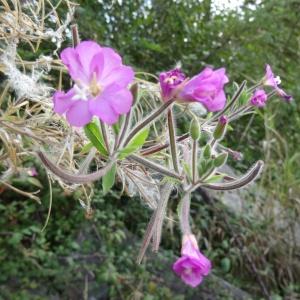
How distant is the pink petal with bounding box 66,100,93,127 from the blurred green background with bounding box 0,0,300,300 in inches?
52.1

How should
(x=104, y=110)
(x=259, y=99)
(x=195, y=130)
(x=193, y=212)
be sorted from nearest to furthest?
(x=104, y=110) → (x=195, y=130) → (x=259, y=99) → (x=193, y=212)

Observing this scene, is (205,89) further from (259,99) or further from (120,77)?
(259,99)

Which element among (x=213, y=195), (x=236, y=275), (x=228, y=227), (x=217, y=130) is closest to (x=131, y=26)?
(x=213, y=195)

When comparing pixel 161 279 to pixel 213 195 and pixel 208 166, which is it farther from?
pixel 208 166

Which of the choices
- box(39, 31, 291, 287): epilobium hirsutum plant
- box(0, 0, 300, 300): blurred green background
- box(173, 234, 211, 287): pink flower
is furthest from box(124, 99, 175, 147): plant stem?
box(0, 0, 300, 300): blurred green background

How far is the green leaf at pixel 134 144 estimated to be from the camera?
0.50 m

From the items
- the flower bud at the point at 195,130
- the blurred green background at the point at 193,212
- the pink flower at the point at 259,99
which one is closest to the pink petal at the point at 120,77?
the flower bud at the point at 195,130

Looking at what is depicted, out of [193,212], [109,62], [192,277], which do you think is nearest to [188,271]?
[192,277]

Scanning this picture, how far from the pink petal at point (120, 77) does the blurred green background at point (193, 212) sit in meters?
1.29

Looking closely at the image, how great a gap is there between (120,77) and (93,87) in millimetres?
26

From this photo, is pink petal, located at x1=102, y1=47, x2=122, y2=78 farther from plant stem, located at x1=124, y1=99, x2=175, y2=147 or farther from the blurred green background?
the blurred green background

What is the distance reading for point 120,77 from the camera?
18.3 inches

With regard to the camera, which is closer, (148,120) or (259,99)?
(148,120)

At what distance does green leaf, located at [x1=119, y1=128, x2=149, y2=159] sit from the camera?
50 cm
